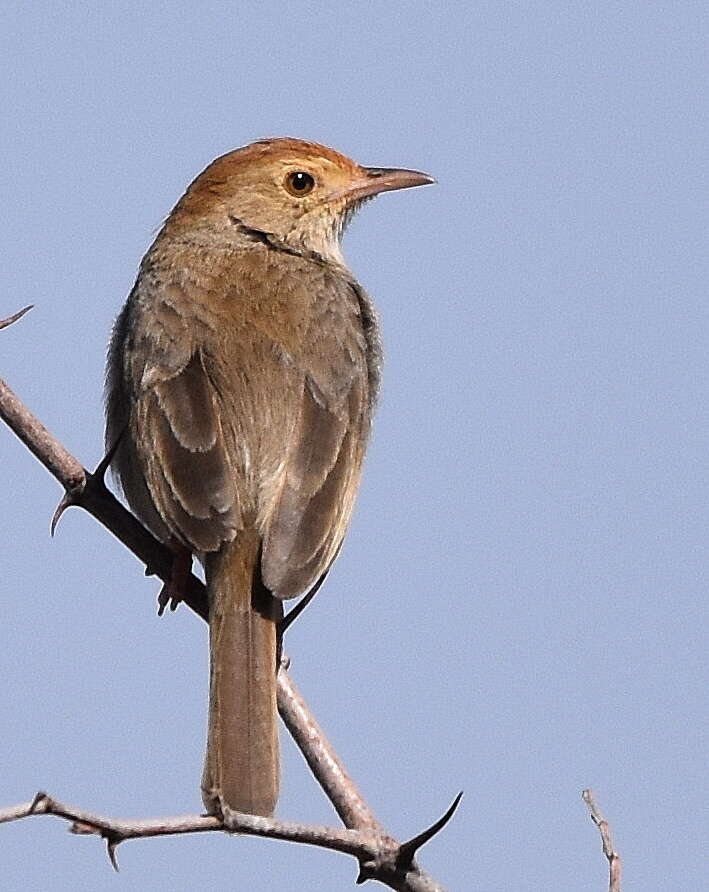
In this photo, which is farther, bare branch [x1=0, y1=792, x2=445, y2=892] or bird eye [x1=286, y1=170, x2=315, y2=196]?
bird eye [x1=286, y1=170, x2=315, y2=196]

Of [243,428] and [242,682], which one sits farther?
[243,428]

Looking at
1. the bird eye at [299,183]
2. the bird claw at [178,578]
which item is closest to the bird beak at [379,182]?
the bird eye at [299,183]

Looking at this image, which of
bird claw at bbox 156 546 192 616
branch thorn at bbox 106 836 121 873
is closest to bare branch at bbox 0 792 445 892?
branch thorn at bbox 106 836 121 873

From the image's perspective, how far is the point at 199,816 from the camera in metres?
3.96

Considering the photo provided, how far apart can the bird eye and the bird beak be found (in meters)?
0.16

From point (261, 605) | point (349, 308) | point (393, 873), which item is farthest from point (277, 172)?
point (393, 873)

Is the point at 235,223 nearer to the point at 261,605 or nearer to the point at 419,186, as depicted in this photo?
the point at 419,186

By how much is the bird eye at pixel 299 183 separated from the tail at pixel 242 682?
115 inches

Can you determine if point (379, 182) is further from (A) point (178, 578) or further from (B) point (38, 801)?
(B) point (38, 801)

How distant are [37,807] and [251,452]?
2665mm

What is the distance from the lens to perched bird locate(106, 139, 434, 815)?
552 centimetres

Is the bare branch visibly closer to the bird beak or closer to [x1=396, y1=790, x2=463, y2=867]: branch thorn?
[x1=396, y1=790, x2=463, y2=867]: branch thorn

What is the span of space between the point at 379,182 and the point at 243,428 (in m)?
2.68

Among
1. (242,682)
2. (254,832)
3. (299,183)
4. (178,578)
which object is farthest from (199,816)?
(299,183)
